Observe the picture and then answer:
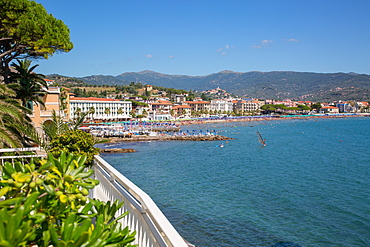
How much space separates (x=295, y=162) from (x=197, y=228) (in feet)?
67.4

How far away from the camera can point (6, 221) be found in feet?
5.29

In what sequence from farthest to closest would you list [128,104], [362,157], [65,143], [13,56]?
1. [128,104]
2. [362,157]
3. [13,56]
4. [65,143]

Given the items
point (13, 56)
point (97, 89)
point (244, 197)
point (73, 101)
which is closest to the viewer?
point (13, 56)

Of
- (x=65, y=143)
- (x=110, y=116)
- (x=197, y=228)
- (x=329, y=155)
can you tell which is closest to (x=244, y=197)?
(x=197, y=228)

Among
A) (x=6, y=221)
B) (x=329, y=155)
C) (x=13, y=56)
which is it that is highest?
(x=13, y=56)

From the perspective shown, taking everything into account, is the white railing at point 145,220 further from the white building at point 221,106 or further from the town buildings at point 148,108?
the white building at point 221,106

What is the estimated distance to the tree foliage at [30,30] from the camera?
1251 centimetres

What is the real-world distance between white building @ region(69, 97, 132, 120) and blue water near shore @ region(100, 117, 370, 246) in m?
60.6

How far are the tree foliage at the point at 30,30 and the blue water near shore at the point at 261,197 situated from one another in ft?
29.5

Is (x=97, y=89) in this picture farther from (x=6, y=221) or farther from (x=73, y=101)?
(x=6, y=221)

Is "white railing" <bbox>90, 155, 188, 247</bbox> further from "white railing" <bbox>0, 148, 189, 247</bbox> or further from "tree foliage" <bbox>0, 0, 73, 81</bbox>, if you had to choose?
"tree foliage" <bbox>0, 0, 73, 81</bbox>

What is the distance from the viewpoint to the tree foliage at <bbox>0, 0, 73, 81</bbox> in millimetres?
12509

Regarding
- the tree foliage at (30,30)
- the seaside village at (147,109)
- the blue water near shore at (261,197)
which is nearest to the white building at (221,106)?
the seaside village at (147,109)

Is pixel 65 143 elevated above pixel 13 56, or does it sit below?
below
